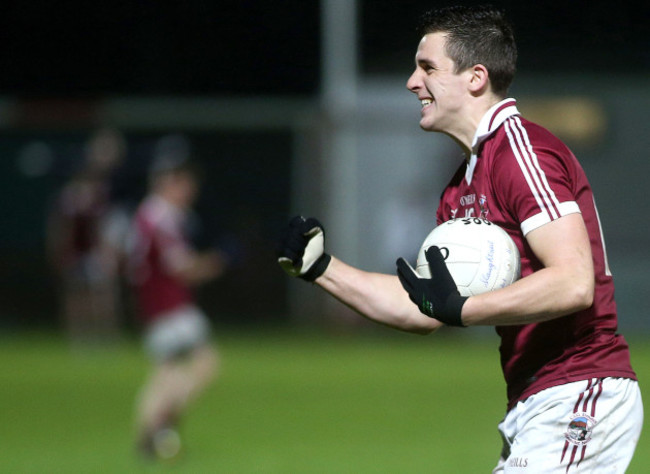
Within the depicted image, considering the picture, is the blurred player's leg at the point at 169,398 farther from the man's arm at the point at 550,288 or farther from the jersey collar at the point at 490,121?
the man's arm at the point at 550,288

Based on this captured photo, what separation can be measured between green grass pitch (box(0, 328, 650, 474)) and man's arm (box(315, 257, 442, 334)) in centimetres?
368

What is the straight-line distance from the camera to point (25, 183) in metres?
19.7

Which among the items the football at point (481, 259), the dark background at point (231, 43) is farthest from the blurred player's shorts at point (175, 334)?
the dark background at point (231, 43)

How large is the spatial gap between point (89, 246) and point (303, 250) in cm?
1361

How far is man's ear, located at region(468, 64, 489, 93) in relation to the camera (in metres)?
4.60

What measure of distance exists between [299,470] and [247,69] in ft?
44.7

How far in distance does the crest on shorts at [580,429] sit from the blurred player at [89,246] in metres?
14.5

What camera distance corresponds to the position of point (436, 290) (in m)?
4.25

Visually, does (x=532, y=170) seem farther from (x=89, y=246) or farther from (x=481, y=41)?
(x=89, y=246)

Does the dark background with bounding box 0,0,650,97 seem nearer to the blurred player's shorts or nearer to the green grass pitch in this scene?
the green grass pitch

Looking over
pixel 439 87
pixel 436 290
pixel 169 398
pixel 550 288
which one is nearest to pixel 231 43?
pixel 169 398

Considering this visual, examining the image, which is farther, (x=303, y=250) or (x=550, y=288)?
(x=303, y=250)

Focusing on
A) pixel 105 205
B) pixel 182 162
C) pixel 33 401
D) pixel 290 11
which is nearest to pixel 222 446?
pixel 182 162

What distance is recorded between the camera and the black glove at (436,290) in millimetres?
4145
